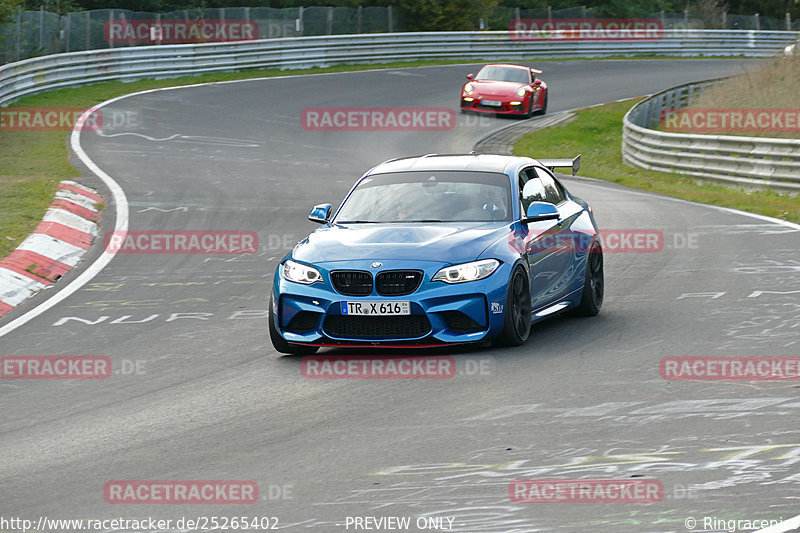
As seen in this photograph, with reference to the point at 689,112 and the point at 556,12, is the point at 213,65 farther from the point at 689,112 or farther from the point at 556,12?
the point at 556,12

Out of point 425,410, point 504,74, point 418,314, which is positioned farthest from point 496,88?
point 425,410

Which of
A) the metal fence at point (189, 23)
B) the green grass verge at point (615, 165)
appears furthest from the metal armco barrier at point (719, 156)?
the metal fence at point (189, 23)

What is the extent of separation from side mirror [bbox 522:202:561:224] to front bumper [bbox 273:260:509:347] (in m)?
0.97

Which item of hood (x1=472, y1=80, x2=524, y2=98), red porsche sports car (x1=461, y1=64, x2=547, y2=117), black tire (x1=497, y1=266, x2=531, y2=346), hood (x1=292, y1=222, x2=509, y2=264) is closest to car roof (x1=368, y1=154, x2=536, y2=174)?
hood (x1=292, y1=222, x2=509, y2=264)

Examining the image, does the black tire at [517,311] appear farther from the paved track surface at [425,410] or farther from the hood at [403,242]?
the hood at [403,242]

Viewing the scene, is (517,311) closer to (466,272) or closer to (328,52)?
(466,272)

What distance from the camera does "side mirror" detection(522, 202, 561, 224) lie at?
32.8 feet

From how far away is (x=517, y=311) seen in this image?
9469mm

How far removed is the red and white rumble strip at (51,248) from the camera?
505 inches

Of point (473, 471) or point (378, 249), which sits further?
point (378, 249)

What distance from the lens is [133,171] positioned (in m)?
22.6

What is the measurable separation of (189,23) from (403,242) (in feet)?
135

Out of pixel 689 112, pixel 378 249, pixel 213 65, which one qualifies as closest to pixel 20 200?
pixel 378 249

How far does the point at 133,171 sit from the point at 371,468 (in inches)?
670
